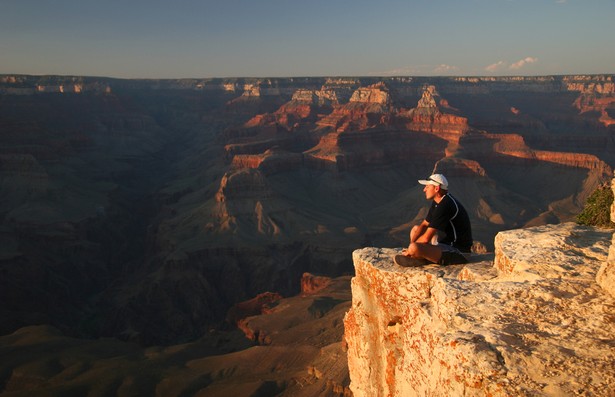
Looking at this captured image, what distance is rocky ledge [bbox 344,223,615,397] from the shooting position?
8430 mm

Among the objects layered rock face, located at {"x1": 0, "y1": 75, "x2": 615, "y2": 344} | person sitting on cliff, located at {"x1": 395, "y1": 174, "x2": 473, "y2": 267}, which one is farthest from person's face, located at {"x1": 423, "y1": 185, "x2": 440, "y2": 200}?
layered rock face, located at {"x1": 0, "y1": 75, "x2": 615, "y2": 344}

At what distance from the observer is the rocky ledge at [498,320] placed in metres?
8.43

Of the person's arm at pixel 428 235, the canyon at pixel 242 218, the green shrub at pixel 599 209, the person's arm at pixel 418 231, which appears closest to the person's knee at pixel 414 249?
the person's arm at pixel 428 235

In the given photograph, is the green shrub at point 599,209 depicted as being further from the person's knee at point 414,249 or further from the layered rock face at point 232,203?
the layered rock face at point 232,203

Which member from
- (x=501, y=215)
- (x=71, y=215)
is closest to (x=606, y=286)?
(x=501, y=215)

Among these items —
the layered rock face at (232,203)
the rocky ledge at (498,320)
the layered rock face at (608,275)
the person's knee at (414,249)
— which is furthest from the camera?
the layered rock face at (232,203)

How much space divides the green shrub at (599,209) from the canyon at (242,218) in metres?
18.3

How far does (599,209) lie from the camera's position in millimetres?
18750

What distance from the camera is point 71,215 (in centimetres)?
9794

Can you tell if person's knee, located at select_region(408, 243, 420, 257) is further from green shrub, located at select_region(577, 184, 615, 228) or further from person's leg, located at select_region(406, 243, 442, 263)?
green shrub, located at select_region(577, 184, 615, 228)

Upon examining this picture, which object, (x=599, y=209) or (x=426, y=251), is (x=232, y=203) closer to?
(x=599, y=209)

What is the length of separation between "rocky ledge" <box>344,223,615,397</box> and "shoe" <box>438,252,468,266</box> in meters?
0.19

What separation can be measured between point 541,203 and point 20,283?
8542cm

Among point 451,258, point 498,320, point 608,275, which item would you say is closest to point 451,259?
point 451,258
